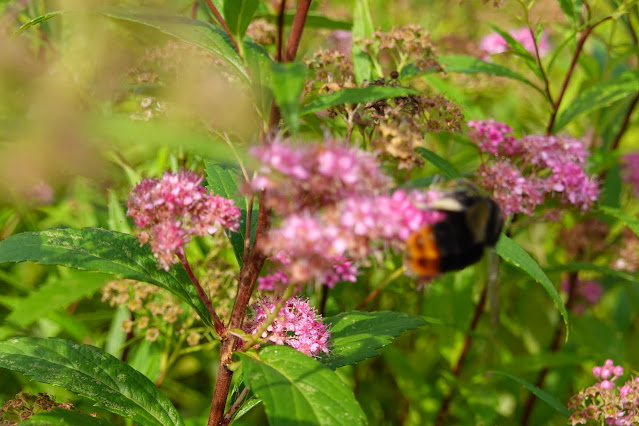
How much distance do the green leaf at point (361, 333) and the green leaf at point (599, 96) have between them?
1358mm

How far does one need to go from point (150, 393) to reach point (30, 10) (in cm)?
189

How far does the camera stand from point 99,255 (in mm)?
1665

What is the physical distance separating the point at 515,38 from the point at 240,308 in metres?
Answer: 4.56

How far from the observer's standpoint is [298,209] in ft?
4.28

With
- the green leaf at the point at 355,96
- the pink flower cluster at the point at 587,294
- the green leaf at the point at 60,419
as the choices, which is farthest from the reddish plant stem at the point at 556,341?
the green leaf at the point at 355,96

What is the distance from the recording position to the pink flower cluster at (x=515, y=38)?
4.91m

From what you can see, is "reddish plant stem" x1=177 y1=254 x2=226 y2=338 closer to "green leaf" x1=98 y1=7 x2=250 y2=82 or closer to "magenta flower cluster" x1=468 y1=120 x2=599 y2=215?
"green leaf" x1=98 y1=7 x2=250 y2=82

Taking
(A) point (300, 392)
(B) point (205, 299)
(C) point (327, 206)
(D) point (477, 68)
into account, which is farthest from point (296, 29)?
(D) point (477, 68)

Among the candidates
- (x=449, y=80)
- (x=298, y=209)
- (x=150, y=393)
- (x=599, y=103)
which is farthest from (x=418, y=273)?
(x=449, y=80)

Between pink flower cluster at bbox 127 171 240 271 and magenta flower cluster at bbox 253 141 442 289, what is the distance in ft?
0.97

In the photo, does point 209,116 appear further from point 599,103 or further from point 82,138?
point 599,103

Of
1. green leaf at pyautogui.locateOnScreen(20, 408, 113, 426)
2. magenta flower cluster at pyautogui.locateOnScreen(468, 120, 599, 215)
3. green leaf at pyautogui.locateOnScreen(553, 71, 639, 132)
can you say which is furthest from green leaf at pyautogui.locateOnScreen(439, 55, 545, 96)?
green leaf at pyautogui.locateOnScreen(20, 408, 113, 426)

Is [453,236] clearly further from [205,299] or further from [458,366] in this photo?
[458,366]

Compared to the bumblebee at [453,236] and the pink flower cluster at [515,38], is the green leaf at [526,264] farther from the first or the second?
the pink flower cluster at [515,38]
